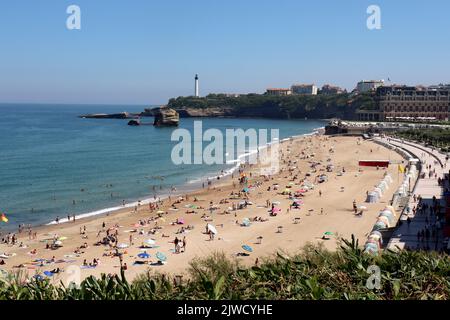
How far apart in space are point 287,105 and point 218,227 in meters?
134

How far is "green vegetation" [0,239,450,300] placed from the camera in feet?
29.8

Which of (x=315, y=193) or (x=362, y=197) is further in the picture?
(x=315, y=193)

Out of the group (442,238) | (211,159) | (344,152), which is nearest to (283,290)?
(442,238)

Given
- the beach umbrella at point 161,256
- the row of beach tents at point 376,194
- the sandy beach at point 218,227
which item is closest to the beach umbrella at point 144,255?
the sandy beach at point 218,227

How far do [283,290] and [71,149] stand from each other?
63.0 metres

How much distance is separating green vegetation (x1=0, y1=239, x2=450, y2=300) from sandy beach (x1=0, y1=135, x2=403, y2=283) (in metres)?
5.19

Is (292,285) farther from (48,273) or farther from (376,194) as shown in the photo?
(376,194)

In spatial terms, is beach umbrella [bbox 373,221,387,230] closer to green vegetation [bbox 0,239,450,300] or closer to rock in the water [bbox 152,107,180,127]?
green vegetation [bbox 0,239,450,300]

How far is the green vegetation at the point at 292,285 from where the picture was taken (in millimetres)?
9086

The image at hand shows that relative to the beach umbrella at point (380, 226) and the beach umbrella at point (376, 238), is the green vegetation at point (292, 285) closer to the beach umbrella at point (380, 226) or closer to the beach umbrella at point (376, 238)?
the beach umbrella at point (376, 238)

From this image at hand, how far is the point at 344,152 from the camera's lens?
64812 mm
